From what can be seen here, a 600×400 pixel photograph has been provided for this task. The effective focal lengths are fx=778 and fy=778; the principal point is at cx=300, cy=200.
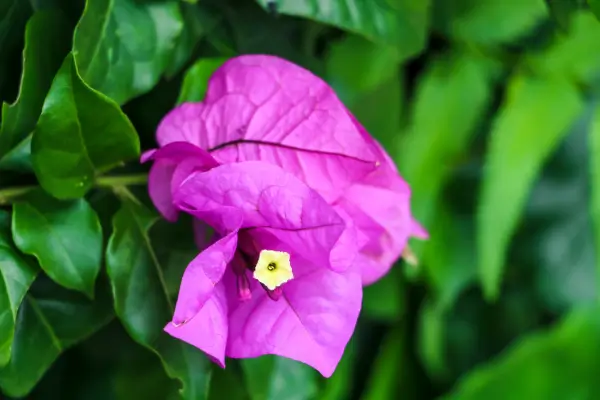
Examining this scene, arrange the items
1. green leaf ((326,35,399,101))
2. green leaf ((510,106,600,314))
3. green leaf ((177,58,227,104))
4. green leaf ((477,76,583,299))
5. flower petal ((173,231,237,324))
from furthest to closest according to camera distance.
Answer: green leaf ((510,106,600,314)) < green leaf ((477,76,583,299)) < green leaf ((326,35,399,101)) < green leaf ((177,58,227,104)) < flower petal ((173,231,237,324))

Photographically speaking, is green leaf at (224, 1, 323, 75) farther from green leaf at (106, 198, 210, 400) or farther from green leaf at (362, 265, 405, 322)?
green leaf at (362, 265, 405, 322)

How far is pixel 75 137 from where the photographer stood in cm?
42

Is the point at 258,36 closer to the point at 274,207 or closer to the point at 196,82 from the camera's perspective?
the point at 196,82

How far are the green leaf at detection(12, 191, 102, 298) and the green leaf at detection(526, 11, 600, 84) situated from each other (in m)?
0.56

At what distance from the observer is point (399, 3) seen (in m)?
0.57

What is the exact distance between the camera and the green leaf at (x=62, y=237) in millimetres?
422

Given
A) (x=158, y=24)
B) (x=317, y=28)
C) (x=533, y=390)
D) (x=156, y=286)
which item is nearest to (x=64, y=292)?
(x=156, y=286)

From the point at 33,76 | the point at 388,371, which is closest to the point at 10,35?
the point at 33,76

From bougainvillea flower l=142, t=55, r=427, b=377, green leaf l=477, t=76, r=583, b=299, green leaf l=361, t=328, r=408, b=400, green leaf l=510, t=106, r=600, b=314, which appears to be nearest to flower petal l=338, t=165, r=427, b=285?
bougainvillea flower l=142, t=55, r=427, b=377

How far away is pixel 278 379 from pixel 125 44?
0.26 metres

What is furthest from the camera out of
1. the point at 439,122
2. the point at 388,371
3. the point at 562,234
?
the point at 562,234

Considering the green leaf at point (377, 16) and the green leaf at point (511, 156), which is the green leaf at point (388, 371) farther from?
the green leaf at point (377, 16)

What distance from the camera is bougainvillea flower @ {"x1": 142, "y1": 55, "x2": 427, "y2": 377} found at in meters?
0.40

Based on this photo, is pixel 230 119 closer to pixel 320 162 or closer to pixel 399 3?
pixel 320 162
